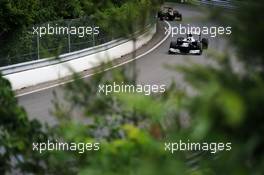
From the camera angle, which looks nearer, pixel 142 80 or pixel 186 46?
pixel 142 80

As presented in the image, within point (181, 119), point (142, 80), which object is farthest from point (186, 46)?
point (181, 119)

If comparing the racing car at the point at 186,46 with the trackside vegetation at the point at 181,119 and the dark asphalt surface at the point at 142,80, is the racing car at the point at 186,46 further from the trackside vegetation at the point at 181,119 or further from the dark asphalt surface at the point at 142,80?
the trackside vegetation at the point at 181,119

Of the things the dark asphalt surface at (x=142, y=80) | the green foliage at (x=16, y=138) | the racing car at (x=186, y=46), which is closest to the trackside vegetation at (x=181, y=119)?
the green foliage at (x=16, y=138)

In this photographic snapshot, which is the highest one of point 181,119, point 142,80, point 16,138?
point 181,119

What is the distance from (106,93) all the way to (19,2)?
73.2 feet

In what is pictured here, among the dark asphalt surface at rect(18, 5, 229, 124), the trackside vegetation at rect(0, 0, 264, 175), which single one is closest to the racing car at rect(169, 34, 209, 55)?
the dark asphalt surface at rect(18, 5, 229, 124)

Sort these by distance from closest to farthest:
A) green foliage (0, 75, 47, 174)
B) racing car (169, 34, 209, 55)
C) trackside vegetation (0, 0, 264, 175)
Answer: trackside vegetation (0, 0, 264, 175), green foliage (0, 75, 47, 174), racing car (169, 34, 209, 55)

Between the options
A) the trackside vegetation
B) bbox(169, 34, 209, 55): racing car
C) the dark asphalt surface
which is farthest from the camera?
bbox(169, 34, 209, 55): racing car

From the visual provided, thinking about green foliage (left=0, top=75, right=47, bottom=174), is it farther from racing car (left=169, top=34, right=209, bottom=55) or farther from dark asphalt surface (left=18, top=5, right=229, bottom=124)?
racing car (left=169, top=34, right=209, bottom=55)

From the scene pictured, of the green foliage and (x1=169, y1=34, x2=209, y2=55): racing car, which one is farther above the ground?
the green foliage

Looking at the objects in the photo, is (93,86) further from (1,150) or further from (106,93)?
(1,150)

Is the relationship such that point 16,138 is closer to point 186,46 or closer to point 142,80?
point 142,80

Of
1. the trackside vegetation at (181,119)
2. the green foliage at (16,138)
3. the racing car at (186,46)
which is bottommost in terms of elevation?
the racing car at (186,46)

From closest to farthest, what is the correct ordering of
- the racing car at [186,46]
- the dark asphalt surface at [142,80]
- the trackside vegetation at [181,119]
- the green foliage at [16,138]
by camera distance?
the trackside vegetation at [181,119] < the green foliage at [16,138] < the dark asphalt surface at [142,80] < the racing car at [186,46]
